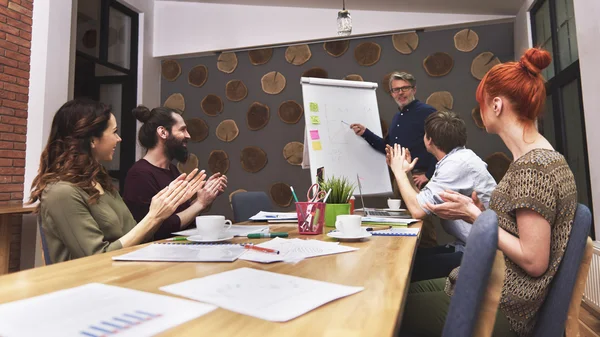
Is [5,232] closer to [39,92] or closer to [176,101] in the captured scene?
[39,92]

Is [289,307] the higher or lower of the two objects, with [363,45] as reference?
lower

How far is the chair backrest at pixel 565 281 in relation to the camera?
94 centimetres

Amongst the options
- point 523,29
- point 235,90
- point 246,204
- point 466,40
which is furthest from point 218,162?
point 523,29

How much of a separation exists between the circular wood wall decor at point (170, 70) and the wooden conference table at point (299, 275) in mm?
4128

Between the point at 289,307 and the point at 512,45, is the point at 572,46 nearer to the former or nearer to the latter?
the point at 512,45

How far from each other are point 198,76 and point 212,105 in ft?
1.35

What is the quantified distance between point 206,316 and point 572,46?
11.4ft

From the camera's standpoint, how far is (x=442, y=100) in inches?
154

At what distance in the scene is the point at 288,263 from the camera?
0.93 m

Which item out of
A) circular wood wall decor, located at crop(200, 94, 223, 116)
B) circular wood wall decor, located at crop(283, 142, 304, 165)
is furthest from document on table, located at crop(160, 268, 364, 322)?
circular wood wall decor, located at crop(200, 94, 223, 116)

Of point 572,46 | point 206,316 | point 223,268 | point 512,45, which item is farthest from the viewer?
point 512,45

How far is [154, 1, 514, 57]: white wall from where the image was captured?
4.01 m

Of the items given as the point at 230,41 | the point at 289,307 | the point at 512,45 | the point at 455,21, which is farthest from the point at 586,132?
the point at 230,41

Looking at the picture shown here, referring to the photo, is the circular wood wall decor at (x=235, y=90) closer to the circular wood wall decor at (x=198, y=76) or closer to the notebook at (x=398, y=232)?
the circular wood wall decor at (x=198, y=76)
